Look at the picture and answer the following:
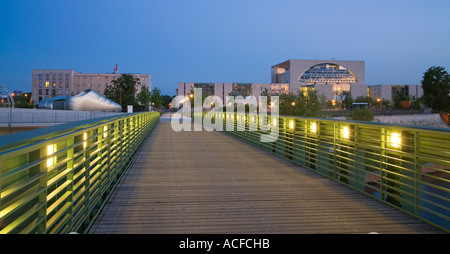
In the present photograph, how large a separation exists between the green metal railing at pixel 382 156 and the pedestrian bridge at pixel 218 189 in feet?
0.06

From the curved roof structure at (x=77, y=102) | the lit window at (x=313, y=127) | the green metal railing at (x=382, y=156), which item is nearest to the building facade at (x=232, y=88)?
the curved roof structure at (x=77, y=102)

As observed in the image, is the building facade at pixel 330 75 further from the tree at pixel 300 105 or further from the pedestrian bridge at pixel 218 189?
the pedestrian bridge at pixel 218 189

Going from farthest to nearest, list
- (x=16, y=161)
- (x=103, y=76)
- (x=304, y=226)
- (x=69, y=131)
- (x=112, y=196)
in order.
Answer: (x=103, y=76) → (x=112, y=196) → (x=304, y=226) → (x=69, y=131) → (x=16, y=161)

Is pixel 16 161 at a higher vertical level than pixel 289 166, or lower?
higher

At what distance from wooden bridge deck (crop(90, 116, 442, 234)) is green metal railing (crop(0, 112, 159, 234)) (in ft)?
1.39

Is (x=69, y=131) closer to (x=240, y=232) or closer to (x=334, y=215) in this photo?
(x=240, y=232)

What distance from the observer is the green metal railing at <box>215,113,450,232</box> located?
4469 mm

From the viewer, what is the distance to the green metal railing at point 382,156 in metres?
4.47

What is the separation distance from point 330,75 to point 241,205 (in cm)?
11748

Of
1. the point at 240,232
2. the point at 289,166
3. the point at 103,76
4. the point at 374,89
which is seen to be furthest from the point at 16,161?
the point at 103,76

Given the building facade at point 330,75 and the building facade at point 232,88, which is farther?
the building facade at point 330,75
